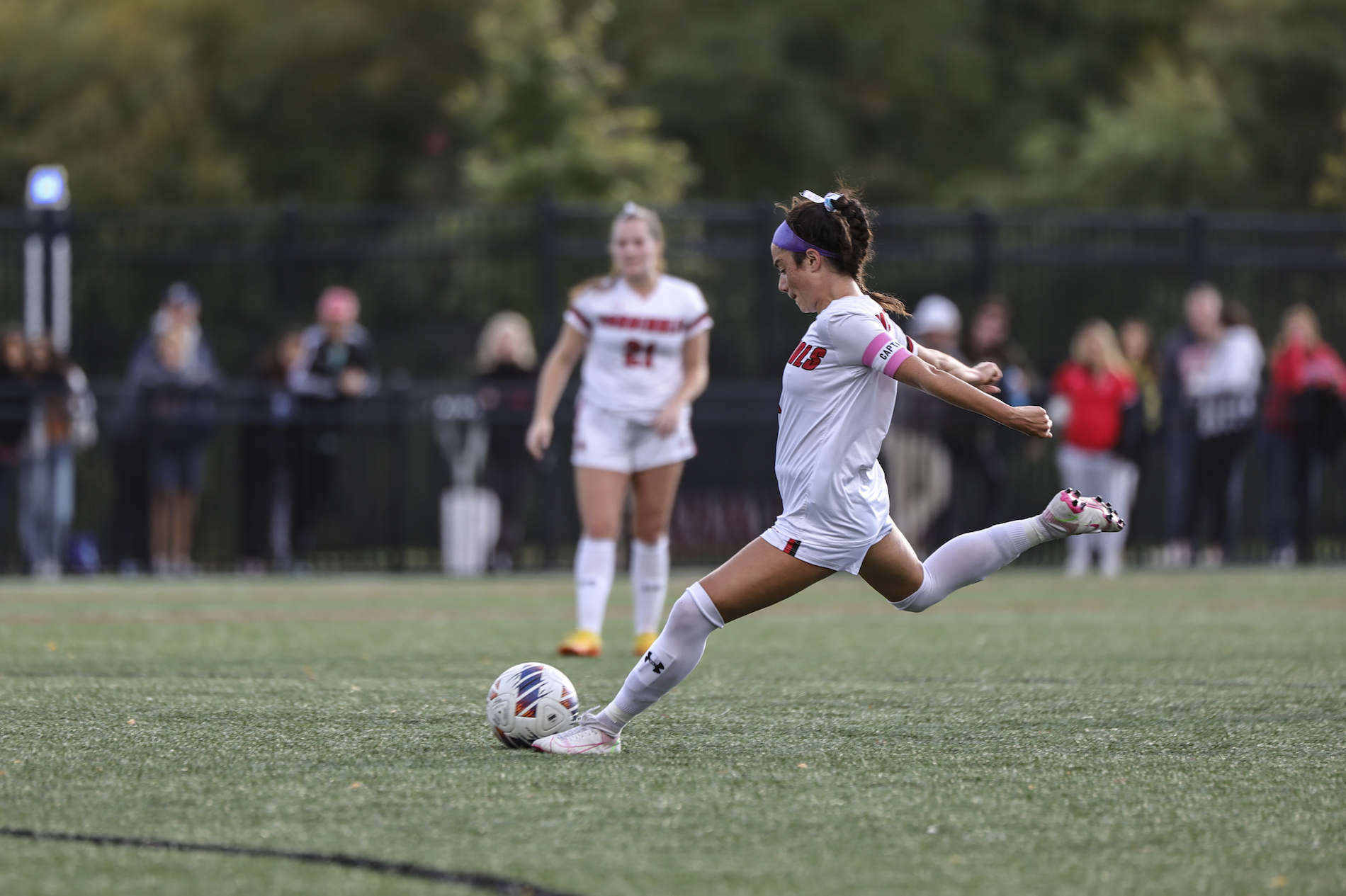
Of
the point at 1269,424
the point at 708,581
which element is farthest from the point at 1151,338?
the point at 708,581

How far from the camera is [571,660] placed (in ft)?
26.9

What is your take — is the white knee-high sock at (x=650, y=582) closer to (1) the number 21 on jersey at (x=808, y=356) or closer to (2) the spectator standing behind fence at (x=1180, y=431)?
(1) the number 21 on jersey at (x=808, y=356)

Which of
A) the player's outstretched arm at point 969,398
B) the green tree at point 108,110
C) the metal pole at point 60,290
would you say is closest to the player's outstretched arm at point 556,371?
the player's outstretched arm at point 969,398

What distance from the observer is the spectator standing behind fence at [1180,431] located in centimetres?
1527

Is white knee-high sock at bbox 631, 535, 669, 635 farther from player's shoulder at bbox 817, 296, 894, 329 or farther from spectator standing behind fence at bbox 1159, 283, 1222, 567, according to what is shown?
spectator standing behind fence at bbox 1159, 283, 1222, 567

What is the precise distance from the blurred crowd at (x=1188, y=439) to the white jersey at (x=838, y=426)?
939 cm

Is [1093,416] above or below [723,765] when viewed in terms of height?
above

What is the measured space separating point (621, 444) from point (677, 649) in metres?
3.25

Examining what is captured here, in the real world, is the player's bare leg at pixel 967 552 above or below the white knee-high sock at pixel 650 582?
above

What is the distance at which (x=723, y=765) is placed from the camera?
523 cm

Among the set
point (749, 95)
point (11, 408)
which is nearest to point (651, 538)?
point (11, 408)

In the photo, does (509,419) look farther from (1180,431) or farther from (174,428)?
(1180,431)

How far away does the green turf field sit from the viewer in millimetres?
3953

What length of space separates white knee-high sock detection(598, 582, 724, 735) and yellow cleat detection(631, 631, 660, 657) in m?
2.94
